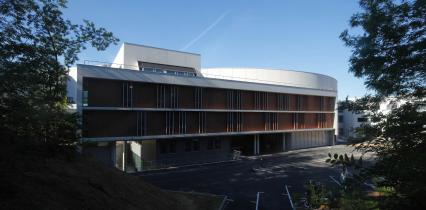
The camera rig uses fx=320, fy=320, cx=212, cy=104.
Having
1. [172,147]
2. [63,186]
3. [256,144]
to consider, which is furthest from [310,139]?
[63,186]

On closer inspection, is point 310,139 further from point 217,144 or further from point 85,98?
point 85,98

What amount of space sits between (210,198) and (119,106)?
583 inches

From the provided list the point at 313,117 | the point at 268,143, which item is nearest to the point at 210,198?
the point at 268,143

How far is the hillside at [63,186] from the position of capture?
7.15 metres

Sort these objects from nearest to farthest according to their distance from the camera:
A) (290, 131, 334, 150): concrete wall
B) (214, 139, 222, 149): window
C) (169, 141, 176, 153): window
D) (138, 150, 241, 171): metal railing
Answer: (138, 150, 241, 171): metal railing
(169, 141, 176, 153): window
(214, 139, 222, 149): window
(290, 131, 334, 150): concrete wall

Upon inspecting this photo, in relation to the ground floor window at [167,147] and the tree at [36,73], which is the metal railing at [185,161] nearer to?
the ground floor window at [167,147]

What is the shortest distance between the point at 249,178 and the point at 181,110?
35.8ft

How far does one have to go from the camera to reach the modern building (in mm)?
30250

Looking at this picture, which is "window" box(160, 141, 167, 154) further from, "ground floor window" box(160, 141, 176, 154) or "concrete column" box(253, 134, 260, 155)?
"concrete column" box(253, 134, 260, 155)

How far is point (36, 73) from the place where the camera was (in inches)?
368

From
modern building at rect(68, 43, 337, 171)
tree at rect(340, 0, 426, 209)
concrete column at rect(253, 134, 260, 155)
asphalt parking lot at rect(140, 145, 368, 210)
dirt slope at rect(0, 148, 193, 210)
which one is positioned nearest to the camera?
tree at rect(340, 0, 426, 209)

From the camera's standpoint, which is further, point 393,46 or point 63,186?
point 63,186

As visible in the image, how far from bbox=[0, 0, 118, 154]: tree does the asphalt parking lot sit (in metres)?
13.0

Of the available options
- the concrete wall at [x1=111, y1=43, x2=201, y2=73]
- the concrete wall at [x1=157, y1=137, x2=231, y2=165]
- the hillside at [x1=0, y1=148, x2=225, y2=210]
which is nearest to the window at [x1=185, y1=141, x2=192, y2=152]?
the concrete wall at [x1=157, y1=137, x2=231, y2=165]
